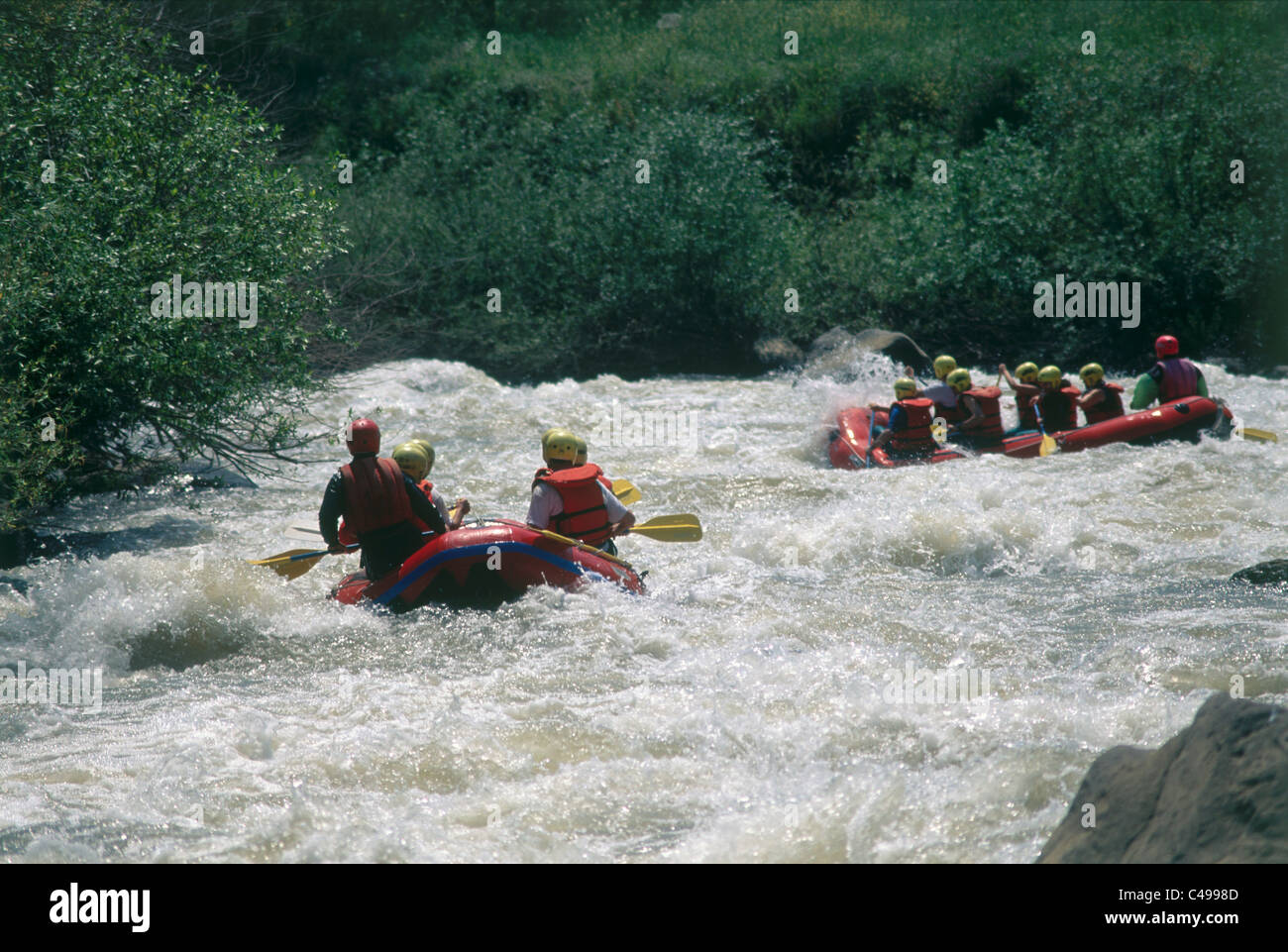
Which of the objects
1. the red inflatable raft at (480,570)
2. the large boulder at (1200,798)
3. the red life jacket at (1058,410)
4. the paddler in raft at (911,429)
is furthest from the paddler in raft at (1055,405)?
the large boulder at (1200,798)

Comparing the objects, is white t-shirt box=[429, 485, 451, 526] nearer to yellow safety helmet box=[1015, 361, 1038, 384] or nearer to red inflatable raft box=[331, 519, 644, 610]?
red inflatable raft box=[331, 519, 644, 610]

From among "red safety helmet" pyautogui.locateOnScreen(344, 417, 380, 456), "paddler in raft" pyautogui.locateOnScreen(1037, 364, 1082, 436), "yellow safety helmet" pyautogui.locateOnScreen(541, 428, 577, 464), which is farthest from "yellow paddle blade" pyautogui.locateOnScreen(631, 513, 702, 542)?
"paddler in raft" pyautogui.locateOnScreen(1037, 364, 1082, 436)

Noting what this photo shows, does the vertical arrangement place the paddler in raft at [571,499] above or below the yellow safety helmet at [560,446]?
below

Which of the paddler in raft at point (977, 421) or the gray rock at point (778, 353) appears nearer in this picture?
the paddler in raft at point (977, 421)

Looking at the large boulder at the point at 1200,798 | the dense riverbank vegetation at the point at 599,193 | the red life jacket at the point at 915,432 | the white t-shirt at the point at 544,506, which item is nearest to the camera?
the large boulder at the point at 1200,798

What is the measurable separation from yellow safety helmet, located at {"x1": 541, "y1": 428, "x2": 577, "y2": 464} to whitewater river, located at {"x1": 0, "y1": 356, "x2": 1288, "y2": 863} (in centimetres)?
88

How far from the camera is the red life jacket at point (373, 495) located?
616 centimetres

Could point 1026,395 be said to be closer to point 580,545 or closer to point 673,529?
point 673,529

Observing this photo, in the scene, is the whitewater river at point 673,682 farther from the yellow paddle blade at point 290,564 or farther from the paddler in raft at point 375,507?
the paddler in raft at point 375,507

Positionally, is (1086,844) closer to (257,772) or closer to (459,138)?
(257,772)

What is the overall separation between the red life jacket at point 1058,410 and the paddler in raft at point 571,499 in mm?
5973


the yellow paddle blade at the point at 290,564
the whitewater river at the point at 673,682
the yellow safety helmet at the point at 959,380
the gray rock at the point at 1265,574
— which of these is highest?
the yellow safety helmet at the point at 959,380

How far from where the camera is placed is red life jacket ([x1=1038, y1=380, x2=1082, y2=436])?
11.1 meters
